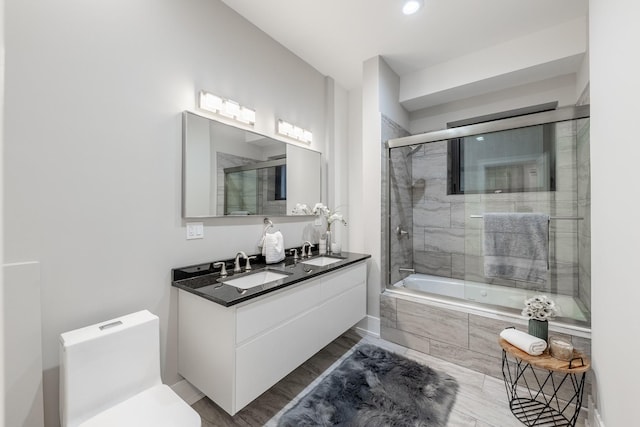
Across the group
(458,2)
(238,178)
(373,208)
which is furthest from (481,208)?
(238,178)

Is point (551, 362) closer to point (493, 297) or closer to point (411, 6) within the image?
point (493, 297)

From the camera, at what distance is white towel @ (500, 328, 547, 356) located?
1740 millimetres

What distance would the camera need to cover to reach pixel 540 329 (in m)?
1.85

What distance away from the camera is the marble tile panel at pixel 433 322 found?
7.81 feet

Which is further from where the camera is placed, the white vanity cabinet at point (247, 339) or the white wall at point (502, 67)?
the white wall at point (502, 67)

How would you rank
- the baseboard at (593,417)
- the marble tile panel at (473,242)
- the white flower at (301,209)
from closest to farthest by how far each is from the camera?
the baseboard at (593,417) → the marble tile panel at (473,242) → the white flower at (301,209)

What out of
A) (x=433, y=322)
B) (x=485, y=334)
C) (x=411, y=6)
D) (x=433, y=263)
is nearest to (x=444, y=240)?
(x=433, y=263)

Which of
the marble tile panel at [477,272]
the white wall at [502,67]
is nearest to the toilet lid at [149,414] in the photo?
the marble tile panel at [477,272]

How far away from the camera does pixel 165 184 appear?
1852 millimetres

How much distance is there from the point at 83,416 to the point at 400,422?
5.38 feet

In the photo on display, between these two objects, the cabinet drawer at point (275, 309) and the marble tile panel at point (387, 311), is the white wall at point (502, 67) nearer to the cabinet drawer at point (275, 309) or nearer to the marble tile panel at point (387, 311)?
the marble tile panel at point (387, 311)

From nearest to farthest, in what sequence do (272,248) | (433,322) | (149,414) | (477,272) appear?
(149,414) < (272,248) < (433,322) < (477,272)

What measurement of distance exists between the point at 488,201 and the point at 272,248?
1.96 m

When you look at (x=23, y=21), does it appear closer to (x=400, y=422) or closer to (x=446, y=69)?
(x=400, y=422)
